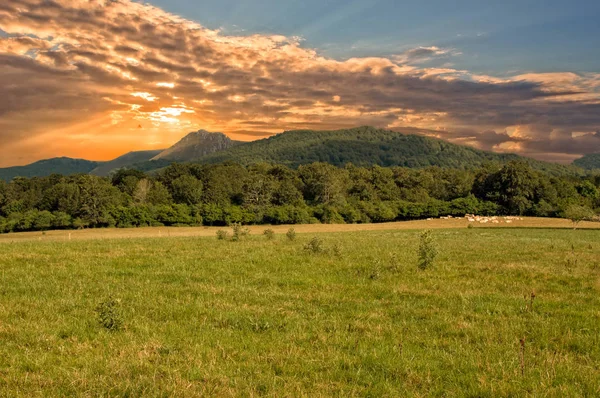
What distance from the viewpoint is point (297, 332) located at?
1000 cm

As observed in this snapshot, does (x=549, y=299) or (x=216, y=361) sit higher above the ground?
(x=216, y=361)

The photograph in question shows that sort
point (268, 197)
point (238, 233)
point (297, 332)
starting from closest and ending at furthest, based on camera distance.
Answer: point (297, 332) → point (238, 233) → point (268, 197)

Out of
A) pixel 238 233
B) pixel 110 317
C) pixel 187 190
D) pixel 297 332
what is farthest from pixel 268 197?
pixel 297 332

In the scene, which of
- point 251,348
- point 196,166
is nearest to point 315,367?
point 251,348

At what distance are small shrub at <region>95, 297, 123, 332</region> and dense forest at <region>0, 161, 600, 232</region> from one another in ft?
300

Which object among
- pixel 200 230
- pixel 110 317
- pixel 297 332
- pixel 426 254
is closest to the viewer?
pixel 297 332

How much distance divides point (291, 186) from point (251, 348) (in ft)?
375

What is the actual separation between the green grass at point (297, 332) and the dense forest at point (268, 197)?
83218 millimetres

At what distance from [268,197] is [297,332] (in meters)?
106

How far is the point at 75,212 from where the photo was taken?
9788 centimetres

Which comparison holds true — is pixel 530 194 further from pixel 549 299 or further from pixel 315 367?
pixel 315 367

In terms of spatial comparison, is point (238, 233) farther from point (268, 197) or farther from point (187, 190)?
point (187, 190)

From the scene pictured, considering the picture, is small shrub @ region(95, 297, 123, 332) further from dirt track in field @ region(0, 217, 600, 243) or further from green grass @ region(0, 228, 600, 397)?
dirt track in field @ region(0, 217, 600, 243)

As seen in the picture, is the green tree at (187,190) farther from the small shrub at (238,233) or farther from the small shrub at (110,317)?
the small shrub at (110,317)
